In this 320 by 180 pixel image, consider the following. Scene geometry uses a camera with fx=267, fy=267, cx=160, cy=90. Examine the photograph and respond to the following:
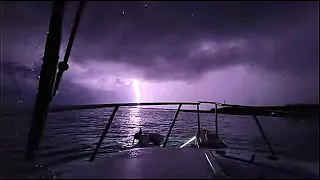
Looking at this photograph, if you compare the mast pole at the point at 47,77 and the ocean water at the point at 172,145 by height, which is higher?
the mast pole at the point at 47,77

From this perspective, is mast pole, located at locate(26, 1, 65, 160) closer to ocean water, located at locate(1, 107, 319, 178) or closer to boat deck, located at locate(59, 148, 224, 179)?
ocean water, located at locate(1, 107, 319, 178)

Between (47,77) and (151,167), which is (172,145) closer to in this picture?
(47,77)

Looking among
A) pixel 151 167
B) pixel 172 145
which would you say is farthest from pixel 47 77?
pixel 172 145

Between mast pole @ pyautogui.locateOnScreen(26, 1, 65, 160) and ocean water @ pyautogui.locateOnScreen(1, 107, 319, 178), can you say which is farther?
mast pole @ pyautogui.locateOnScreen(26, 1, 65, 160)

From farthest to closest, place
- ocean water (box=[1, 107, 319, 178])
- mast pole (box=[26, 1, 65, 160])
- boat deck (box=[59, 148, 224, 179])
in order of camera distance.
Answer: mast pole (box=[26, 1, 65, 160]), ocean water (box=[1, 107, 319, 178]), boat deck (box=[59, 148, 224, 179])

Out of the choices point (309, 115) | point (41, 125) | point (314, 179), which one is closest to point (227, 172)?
point (314, 179)

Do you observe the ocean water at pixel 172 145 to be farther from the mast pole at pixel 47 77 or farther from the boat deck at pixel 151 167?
the boat deck at pixel 151 167

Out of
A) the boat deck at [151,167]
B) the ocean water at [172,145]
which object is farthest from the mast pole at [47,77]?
the boat deck at [151,167]

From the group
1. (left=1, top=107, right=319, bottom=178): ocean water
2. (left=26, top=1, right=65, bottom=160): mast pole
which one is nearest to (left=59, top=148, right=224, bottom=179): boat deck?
(left=1, top=107, right=319, bottom=178): ocean water

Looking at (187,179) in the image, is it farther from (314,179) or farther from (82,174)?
(314,179)

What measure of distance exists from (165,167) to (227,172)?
0.56m

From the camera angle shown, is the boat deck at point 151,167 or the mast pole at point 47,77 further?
the mast pole at point 47,77

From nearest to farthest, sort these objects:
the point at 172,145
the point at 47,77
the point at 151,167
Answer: the point at 151,167 < the point at 47,77 < the point at 172,145

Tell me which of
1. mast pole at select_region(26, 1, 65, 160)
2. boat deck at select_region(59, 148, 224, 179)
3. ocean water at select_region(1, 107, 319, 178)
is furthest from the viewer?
mast pole at select_region(26, 1, 65, 160)
